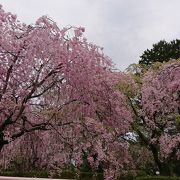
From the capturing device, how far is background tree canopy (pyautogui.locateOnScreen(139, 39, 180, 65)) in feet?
151

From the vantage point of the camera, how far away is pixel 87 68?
10609mm

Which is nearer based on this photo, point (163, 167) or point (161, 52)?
point (163, 167)

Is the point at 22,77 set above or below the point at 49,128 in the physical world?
above

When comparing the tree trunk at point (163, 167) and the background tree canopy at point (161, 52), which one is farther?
the background tree canopy at point (161, 52)

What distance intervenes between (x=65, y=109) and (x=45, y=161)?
2.52 metres

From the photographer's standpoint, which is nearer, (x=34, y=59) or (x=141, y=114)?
(x=34, y=59)

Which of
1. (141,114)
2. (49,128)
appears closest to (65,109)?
(49,128)

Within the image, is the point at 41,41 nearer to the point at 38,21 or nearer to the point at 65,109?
the point at 38,21

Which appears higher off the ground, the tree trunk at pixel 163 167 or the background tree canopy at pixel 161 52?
the background tree canopy at pixel 161 52

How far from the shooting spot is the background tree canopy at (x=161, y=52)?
45906 millimetres

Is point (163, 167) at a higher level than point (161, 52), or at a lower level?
lower

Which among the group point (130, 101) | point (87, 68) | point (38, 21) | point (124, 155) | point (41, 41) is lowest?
point (124, 155)

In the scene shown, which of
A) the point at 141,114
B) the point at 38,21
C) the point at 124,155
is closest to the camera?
the point at 38,21

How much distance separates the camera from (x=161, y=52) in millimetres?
46719
